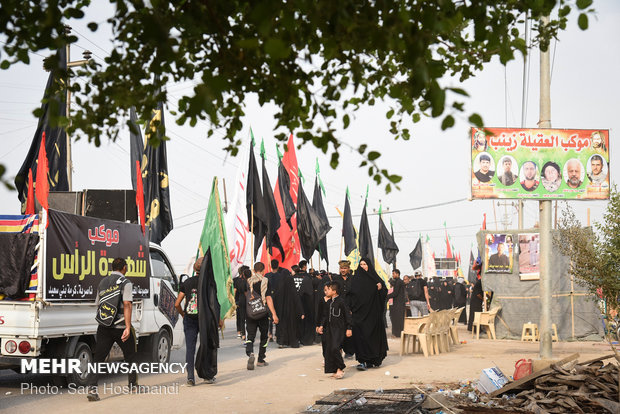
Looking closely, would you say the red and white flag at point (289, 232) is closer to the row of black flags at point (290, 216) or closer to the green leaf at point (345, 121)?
the row of black flags at point (290, 216)

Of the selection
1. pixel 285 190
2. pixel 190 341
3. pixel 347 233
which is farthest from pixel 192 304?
pixel 347 233

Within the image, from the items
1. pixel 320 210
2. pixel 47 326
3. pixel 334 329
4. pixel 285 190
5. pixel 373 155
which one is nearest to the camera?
pixel 373 155

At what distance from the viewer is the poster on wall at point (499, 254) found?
2064 cm

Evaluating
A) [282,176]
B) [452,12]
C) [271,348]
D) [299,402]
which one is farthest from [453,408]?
[282,176]

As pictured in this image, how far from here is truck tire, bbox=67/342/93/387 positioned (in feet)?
33.3

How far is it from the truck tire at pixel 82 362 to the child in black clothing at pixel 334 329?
3.79m

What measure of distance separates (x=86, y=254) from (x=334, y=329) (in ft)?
14.0

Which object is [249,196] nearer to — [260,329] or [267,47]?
[260,329]

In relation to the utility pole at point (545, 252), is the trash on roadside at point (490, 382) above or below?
below

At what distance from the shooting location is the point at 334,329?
1235 centimetres

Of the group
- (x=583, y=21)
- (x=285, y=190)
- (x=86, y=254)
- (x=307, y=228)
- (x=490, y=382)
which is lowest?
(x=490, y=382)

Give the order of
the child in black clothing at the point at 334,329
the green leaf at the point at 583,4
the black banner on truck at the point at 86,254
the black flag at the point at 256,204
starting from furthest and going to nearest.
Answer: the black flag at the point at 256,204 < the child in black clothing at the point at 334,329 < the black banner on truck at the point at 86,254 < the green leaf at the point at 583,4

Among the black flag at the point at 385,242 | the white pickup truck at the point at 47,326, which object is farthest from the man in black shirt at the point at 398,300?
the black flag at the point at 385,242

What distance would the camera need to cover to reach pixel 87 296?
10.5m
